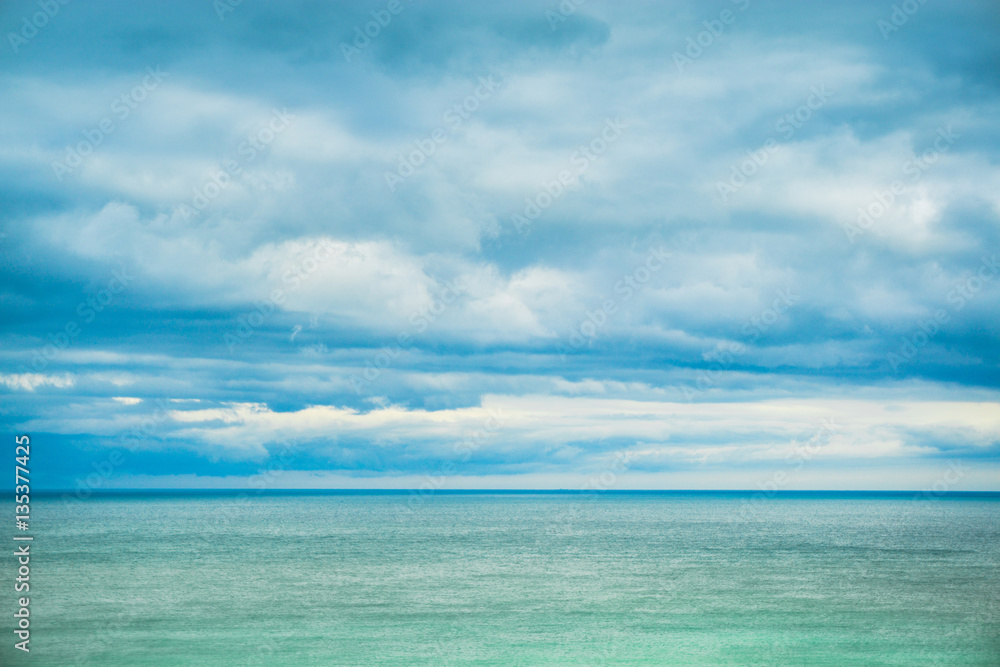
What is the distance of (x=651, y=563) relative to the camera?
66000mm

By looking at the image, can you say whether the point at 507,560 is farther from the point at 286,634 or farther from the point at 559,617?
the point at 286,634

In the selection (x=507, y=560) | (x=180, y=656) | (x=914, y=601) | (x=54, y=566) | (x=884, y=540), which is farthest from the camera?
(x=884, y=540)

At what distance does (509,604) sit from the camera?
45.7m

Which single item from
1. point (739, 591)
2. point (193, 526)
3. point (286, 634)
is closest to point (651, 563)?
point (739, 591)

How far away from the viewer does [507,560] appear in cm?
6806

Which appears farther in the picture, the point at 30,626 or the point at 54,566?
the point at 54,566

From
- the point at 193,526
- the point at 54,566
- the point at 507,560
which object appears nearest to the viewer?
the point at 54,566

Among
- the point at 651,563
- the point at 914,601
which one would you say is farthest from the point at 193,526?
the point at 914,601

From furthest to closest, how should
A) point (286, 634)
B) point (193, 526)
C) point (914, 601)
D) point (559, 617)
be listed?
point (193, 526)
point (914, 601)
point (559, 617)
point (286, 634)

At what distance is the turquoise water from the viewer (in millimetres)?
34906

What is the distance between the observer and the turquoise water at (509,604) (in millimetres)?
34906

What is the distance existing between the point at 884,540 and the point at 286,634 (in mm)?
77089

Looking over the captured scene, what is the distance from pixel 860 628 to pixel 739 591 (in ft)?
36.5

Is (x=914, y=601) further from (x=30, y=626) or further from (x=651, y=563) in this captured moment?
(x=30, y=626)
